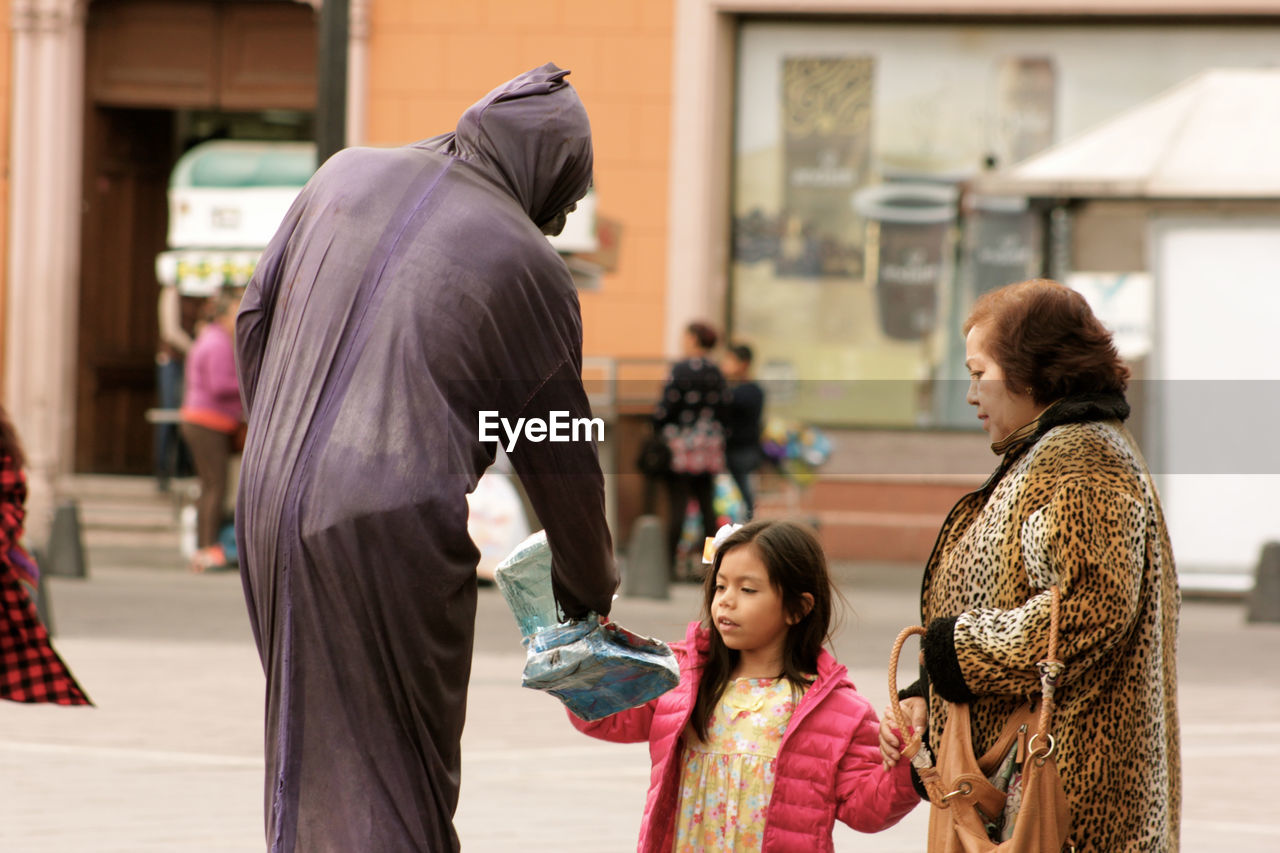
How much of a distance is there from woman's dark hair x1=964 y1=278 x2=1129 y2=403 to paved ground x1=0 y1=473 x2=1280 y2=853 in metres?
1.44

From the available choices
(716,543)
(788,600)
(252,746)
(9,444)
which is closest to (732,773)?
(788,600)

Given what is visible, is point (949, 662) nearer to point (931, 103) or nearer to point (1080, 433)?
point (1080, 433)

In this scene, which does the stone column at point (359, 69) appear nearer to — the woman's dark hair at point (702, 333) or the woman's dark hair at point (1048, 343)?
the woman's dark hair at point (702, 333)

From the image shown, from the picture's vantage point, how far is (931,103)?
1499 centimetres

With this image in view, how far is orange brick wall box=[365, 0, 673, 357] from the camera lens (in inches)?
591

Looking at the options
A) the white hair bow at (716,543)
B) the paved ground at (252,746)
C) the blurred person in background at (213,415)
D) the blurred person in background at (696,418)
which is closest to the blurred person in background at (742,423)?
the blurred person in background at (696,418)

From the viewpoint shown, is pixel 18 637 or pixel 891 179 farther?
pixel 891 179

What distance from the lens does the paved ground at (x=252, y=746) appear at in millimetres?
5691

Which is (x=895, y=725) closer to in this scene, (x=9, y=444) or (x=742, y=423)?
(x=9, y=444)

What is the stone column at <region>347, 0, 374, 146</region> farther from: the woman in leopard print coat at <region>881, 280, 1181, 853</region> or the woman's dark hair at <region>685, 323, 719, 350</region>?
the woman in leopard print coat at <region>881, 280, 1181, 853</region>

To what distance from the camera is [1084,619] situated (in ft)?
9.53

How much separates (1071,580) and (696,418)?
9930 millimetres

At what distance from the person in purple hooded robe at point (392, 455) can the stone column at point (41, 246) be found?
12898 mm

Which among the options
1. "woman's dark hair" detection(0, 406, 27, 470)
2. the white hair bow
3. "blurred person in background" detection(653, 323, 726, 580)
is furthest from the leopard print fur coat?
"blurred person in background" detection(653, 323, 726, 580)
